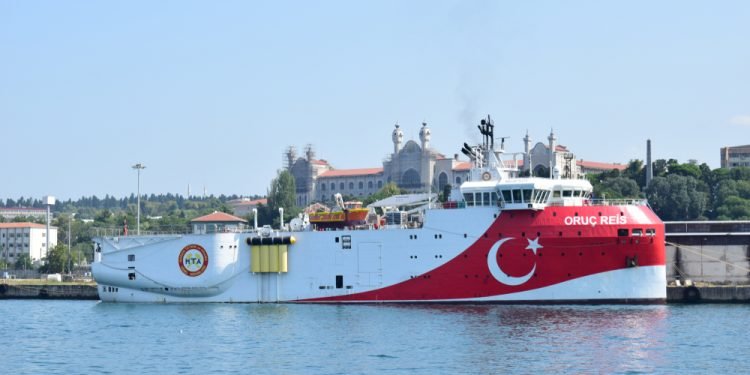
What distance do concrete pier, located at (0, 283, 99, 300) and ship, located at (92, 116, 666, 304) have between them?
7.46 m

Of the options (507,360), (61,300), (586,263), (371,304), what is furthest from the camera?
(61,300)

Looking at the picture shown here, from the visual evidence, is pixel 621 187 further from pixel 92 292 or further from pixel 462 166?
pixel 92 292

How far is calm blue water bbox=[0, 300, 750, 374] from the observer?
29047 millimetres

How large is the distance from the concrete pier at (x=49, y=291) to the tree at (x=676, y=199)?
49.0m

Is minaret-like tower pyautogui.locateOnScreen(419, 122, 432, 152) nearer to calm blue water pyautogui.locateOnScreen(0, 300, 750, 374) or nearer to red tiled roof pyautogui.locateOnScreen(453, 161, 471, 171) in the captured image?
red tiled roof pyautogui.locateOnScreen(453, 161, 471, 171)

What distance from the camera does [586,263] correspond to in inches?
1577

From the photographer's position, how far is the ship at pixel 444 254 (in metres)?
40.0

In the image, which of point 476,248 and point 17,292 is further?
point 17,292

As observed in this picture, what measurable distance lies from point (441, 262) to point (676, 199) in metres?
49.0

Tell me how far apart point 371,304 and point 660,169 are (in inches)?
2451

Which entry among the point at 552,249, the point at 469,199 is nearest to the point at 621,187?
the point at 469,199

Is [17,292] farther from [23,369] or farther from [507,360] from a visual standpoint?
[507,360]

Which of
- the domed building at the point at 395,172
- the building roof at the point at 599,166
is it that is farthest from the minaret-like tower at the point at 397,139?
the building roof at the point at 599,166

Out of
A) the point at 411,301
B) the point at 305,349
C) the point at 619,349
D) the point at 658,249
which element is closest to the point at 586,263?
the point at 658,249
